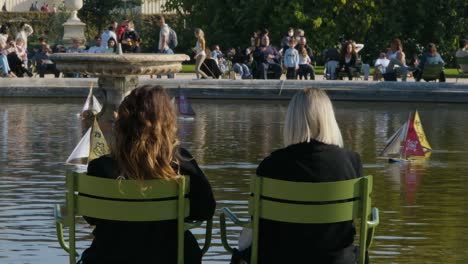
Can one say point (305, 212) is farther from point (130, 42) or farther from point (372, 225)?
point (130, 42)

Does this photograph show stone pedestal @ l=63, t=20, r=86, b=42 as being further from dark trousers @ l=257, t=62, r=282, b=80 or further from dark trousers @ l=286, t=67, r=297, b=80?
dark trousers @ l=286, t=67, r=297, b=80

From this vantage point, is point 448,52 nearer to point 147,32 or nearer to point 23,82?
point 147,32

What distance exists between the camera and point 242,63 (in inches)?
1335

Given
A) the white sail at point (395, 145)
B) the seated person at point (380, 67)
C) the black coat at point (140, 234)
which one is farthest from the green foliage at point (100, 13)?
the black coat at point (140, 234)

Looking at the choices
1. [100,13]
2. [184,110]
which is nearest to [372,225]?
[184,110]

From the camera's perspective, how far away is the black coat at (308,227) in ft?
22.7

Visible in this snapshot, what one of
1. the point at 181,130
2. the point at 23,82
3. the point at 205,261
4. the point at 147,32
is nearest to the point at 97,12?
the point at 147,32

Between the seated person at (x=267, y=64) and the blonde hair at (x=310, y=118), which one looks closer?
the blonde hair at (x=310, y=118)

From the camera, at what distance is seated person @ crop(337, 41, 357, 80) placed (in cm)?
3228

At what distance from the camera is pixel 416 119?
15.9 m

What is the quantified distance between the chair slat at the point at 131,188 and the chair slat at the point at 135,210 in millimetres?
34

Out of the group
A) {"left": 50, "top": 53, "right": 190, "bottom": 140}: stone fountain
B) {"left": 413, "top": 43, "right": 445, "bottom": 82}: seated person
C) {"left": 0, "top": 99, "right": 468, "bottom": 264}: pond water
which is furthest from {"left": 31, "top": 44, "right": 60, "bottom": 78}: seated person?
{"left": 50, "top": 53, "right": 190, "bottom": 140}: stone fountain

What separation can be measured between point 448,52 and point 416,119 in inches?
1038

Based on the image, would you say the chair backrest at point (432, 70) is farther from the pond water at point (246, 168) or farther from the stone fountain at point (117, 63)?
the stone fountain at point (117, 63)
